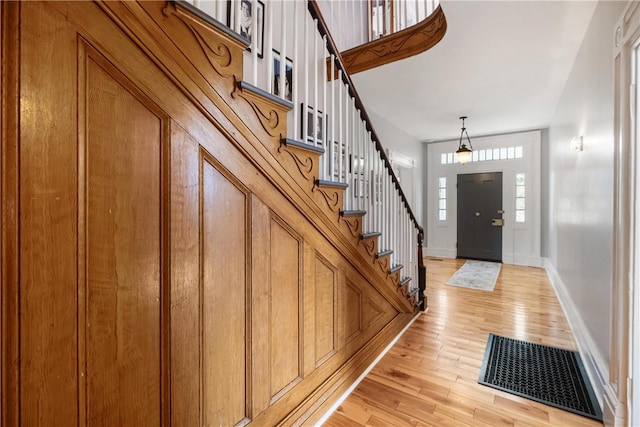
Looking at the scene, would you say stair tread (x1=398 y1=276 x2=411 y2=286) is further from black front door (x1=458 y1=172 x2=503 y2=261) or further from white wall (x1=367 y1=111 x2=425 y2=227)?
black front door (x1=458 y1=172 x2=503 y2=261)

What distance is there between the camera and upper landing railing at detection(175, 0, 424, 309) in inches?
60.6

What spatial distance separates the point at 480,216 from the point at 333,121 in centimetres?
546

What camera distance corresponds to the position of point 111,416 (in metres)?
0.79

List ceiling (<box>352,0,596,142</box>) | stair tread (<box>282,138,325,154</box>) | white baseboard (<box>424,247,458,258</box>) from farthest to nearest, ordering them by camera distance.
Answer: white baseboard (<box>424,247,458,258</box>)
ceiling (<box>352,0,596,142</box>)
stair tread (<box>282,138,325,154</box>)

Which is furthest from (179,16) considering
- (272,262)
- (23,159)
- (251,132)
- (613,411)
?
(613,411)

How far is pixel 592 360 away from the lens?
6.37 feet

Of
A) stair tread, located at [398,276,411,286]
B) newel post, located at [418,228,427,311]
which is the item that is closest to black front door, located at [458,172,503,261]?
newel post, located at [418,228,427,311]

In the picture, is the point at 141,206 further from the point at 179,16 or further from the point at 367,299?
the point at 367,299

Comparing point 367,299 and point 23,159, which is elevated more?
point 23,159

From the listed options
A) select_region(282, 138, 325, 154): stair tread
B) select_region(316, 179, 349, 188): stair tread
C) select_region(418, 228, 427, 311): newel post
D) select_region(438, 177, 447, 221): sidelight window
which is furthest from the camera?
select_region(438, 177, 447, 221): sidelight window

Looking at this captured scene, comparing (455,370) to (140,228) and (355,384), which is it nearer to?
(355,384)

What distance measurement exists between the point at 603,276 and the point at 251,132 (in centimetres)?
234

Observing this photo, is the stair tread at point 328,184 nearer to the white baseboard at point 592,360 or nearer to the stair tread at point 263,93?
the stair tread at point 263,93

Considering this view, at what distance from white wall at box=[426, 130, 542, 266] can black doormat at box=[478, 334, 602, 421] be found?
12.6 ft
